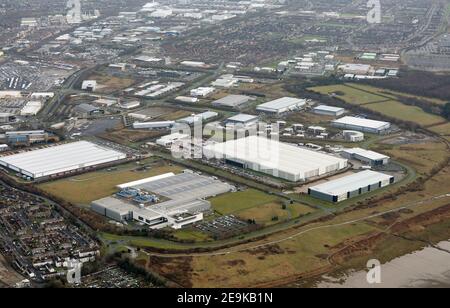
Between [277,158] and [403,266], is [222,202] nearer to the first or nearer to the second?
[277,158]

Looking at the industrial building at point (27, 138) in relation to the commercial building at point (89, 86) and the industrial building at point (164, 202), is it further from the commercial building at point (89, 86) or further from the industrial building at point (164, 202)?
the commercial building at point (89, 86)

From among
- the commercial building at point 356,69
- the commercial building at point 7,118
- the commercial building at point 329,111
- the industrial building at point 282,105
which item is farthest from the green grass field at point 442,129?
the commercial building at point 7,118

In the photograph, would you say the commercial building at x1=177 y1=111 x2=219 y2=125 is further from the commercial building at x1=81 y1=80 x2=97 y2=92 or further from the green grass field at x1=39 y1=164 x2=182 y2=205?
the commercial building at x1=81 y1=80 x2=97 y2=92

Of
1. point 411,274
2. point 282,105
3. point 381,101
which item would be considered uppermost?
point 282,105

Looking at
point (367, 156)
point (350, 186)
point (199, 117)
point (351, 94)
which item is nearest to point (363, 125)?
point (367, 156)

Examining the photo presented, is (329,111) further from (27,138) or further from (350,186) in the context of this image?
(27,138)

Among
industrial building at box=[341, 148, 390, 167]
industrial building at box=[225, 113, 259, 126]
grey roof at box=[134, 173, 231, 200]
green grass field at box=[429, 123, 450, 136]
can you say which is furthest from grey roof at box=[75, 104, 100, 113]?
green grass field at box=[429, 123, 450, 136]
